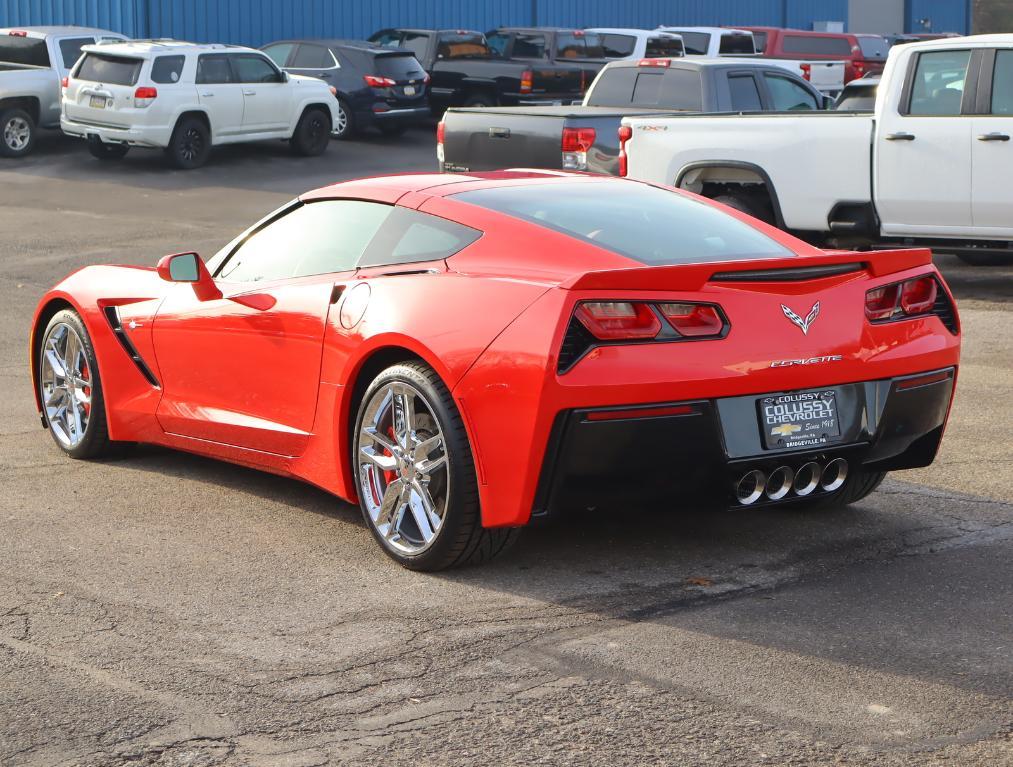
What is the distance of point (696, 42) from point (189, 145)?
1182 centimetres

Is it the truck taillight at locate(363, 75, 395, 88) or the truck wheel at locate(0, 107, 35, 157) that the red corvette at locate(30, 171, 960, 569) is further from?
the truck taillight at locate(363, 75, 395, 88)

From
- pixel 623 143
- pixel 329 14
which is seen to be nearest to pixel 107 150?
pixel 329 14

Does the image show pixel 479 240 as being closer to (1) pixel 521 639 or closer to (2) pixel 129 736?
(1) pixel 521 639

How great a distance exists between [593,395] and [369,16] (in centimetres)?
3008

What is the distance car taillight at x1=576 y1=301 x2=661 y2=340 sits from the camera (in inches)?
199

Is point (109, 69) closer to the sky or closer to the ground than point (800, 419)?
closer to the sky

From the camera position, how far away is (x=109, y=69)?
22.6 m

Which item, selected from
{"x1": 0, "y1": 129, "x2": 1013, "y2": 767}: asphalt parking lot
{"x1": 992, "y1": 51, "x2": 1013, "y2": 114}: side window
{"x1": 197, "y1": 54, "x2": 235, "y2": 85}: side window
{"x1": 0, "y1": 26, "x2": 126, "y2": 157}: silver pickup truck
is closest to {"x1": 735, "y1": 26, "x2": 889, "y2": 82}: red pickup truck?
{"x1": 197, "y1": 54, "x2": 235, "y2": 85}: side window

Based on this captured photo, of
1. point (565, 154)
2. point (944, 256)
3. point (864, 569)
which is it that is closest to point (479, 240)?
point (864, 569)

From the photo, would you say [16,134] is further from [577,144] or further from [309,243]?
[309,243]

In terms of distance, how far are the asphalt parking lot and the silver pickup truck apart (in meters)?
17.7

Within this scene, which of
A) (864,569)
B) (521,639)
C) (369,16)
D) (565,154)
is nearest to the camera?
(521,639)

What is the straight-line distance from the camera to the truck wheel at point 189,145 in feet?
75.2

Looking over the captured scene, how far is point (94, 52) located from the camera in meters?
22.7
